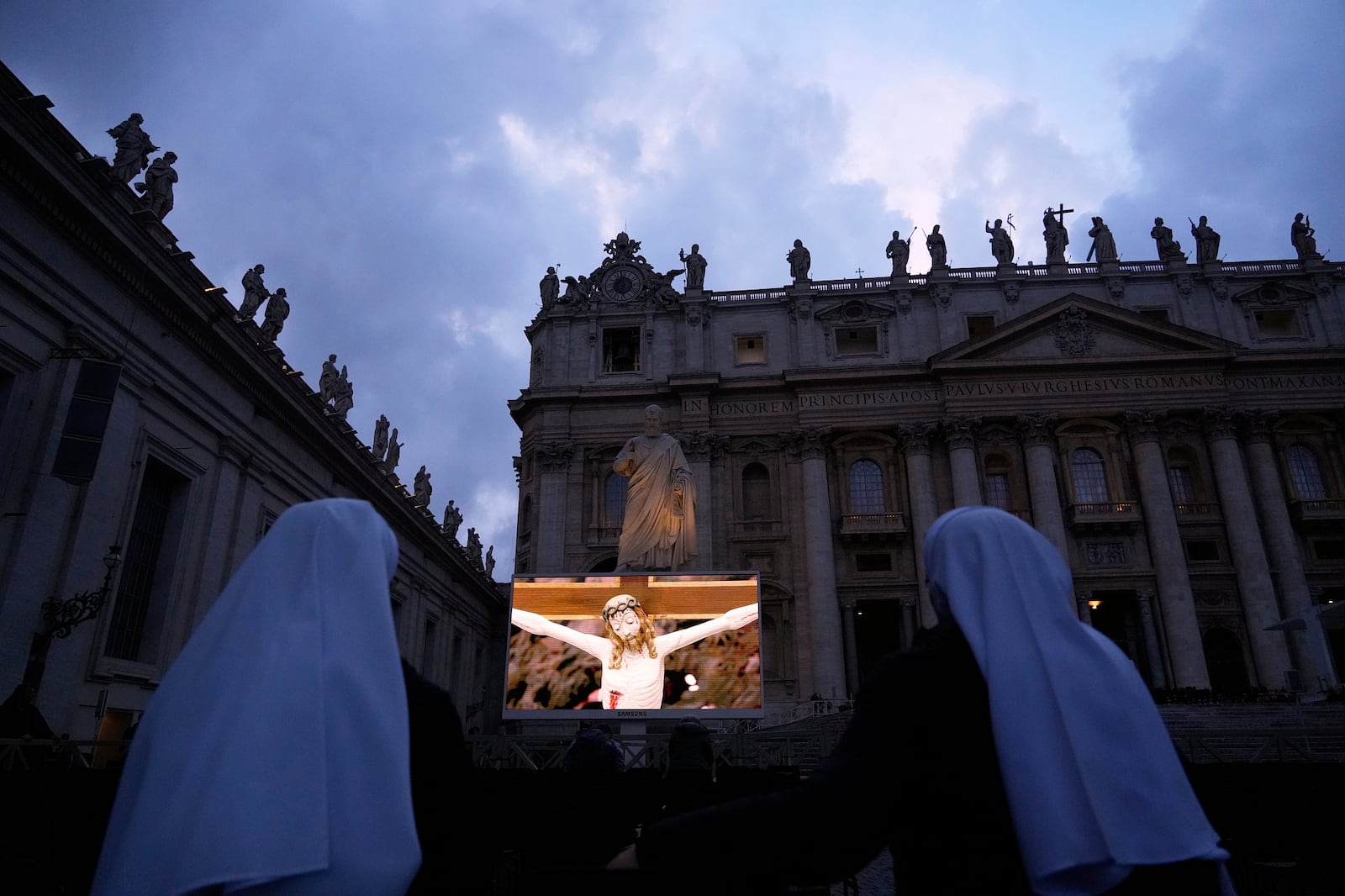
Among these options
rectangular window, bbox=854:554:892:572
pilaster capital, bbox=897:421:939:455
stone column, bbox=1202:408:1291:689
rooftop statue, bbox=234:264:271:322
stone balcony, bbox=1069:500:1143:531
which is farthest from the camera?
pilaster capital, bbox=897:421:939:455

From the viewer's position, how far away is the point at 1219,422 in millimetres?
34531

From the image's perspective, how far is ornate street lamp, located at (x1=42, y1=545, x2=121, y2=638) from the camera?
469 inches

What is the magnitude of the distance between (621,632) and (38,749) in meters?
7.38

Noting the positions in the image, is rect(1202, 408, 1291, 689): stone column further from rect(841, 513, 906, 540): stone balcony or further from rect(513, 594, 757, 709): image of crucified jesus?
rect(513, 594, 757, 709): image of crucified jesus

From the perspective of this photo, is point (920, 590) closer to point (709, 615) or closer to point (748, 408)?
point (748, 408)

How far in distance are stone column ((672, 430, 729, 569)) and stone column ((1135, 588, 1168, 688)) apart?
55.0 feet

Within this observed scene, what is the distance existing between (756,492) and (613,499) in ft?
20.5

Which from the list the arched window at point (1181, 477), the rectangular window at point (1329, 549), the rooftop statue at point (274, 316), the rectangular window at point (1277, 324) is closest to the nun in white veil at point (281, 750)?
the rooftop statue at point (274, 316)

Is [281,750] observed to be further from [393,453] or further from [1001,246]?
[1001,246]

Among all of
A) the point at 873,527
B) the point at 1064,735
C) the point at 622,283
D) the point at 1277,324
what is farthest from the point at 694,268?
the point at 1064,735

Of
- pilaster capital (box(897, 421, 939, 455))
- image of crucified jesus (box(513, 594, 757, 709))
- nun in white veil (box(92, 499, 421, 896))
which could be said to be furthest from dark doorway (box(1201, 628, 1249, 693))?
nun in white veil (box(92, 499, 421, 896))

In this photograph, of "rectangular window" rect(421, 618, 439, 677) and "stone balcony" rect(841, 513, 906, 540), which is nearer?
"rectangular window" rect(421, 618, 439, 677)

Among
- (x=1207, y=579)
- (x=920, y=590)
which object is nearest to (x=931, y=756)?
(x=920, y=590)

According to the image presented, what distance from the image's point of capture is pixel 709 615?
13258mm
